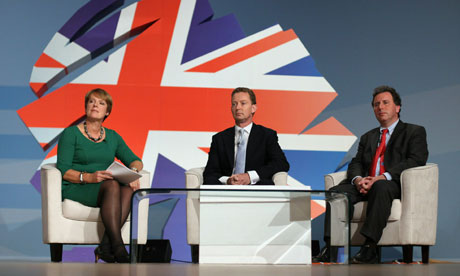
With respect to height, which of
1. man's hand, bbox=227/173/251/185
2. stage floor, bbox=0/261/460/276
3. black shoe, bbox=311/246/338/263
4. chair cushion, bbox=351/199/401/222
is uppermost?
man's hand, bbox=227/173/251/185

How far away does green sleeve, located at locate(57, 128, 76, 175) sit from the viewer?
3.53m

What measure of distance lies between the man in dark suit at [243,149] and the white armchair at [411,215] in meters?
0.67

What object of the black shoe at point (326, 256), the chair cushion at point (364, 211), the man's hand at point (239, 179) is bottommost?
the black shoe at point (326, 256)

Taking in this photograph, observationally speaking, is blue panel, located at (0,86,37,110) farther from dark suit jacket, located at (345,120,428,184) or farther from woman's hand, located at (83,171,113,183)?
dark suit jacket, located at (345,120,428,184)

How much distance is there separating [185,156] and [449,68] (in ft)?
8.18

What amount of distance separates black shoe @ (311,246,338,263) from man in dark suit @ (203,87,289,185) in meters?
1.12

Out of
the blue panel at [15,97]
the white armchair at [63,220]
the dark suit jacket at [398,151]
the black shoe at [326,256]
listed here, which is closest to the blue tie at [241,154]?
the dark suit jacket at [398,151]

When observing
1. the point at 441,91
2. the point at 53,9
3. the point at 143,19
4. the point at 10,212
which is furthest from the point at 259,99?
the point at 10,212

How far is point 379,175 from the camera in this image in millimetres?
3691

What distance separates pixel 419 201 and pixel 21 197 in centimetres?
319

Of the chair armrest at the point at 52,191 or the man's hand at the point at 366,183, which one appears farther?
the man's hand at the point at 366,183

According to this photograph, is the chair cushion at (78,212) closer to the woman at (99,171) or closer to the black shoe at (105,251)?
the woman at (99,171)

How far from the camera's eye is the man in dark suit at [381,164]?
132 inches

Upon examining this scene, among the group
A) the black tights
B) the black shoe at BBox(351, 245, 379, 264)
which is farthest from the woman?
the black shoe at BBox(351, 245, 379, 264)
